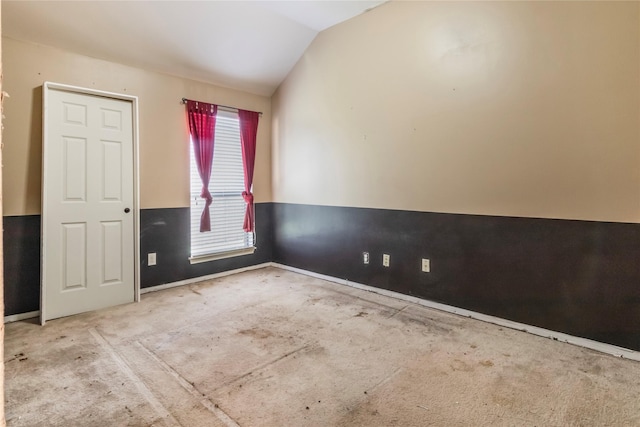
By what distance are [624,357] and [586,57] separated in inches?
82.0

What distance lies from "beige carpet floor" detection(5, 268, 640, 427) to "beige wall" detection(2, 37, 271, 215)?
1.25 m

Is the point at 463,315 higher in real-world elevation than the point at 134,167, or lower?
lower

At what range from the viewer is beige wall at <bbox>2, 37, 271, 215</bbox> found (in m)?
3.09

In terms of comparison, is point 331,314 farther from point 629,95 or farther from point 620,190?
point 629,95

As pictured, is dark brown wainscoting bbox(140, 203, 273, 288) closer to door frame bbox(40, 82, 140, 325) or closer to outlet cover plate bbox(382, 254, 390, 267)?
door frame bbox(40, 82, 140, 325)

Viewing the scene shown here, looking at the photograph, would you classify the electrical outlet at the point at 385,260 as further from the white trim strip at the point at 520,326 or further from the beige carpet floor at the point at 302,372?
the beige carpet floor at the point at 302,372

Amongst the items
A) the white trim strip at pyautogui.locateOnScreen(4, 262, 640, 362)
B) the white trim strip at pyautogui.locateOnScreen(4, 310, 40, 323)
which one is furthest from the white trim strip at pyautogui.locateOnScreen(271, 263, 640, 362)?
the white trim strip at pyautogui.locateOnScreen(4, 310, 40, 323)

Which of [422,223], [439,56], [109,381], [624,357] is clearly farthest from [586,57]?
[109,381]

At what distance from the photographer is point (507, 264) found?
304cm

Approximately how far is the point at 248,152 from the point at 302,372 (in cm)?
308

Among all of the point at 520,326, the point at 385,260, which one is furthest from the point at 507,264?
the point at 385,260

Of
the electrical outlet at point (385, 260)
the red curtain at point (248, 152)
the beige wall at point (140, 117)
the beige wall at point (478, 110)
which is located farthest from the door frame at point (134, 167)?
the electrical outlet at point (385, 260)

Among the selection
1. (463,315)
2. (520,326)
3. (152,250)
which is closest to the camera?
(520,326)

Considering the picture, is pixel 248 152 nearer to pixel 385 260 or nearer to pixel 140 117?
pixel 140 117
